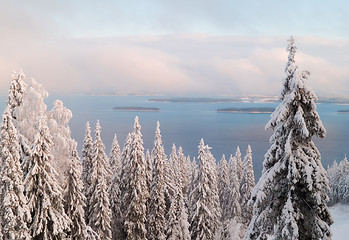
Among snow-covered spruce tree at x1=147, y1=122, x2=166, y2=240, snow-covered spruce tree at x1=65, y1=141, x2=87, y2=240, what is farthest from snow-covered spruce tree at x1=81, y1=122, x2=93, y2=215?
snow-covered spruce tree at x1=65, y1=141, x2=87, y2=240

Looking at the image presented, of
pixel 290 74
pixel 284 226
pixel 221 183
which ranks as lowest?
pixel 221 183

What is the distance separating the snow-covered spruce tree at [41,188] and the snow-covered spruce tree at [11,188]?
599mm

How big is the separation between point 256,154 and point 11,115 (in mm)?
175353

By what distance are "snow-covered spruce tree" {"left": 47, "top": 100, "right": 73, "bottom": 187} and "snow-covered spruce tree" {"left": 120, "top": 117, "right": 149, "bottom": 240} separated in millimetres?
12573

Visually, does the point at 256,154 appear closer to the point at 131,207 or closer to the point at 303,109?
the point at 131,207

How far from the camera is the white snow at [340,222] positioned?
107ft

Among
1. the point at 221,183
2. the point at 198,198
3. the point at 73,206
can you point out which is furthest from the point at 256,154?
the point at 73,206

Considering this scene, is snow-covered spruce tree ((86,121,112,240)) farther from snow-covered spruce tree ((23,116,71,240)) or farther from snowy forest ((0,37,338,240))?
snow-covered spruce tree ((23,116,71,240))

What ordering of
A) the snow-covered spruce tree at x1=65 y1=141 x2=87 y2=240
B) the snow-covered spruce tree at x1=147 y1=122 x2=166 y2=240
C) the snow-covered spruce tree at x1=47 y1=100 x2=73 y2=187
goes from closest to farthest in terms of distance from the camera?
the snow-covered spruce tree at x1=47 y1=100 x2=73 y2=187 → the snow-covered spruce tree at x1=65 y1=141 x2=87 y2=240 → the snow-covered spruce tree at x1=147 y1=122 x2=166 y2=240

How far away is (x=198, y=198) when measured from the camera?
3023 cm

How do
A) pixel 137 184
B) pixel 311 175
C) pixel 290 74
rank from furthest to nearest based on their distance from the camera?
pixel 137 184
pixel 290 74
pixel 311 175

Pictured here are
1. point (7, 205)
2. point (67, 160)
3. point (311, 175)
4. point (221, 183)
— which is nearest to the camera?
point (311, 175)

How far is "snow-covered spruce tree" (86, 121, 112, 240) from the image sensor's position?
27.6m

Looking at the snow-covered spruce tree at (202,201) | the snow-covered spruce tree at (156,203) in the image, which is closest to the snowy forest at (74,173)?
the snow-covered spruce tree at (202,201)
